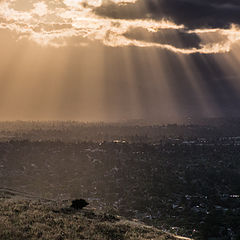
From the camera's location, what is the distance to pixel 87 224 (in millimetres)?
48969

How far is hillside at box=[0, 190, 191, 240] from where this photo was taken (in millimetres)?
40750

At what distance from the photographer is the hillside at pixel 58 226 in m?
40.8

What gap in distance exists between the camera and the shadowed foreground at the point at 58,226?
40844mm

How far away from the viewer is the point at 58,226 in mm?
44812

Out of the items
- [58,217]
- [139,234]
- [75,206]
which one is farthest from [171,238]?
[75,206]

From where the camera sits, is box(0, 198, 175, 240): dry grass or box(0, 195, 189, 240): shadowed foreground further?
box(0, 195, 189, 240): shadowed foreground

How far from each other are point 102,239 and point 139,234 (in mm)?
7026

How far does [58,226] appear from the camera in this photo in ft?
147

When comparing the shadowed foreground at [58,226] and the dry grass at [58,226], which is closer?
Result: the dry grass at [58,226]

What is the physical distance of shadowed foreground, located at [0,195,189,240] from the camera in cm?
4084

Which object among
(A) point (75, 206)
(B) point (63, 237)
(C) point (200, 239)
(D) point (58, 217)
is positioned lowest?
(C) point (200, 239)

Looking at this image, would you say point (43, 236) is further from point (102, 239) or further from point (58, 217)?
point (58, 217)

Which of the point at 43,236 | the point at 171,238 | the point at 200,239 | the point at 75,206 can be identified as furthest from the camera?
the point at 200,239

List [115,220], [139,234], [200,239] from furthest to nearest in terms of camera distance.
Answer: [200,239] → [115,220] → [139,234]
